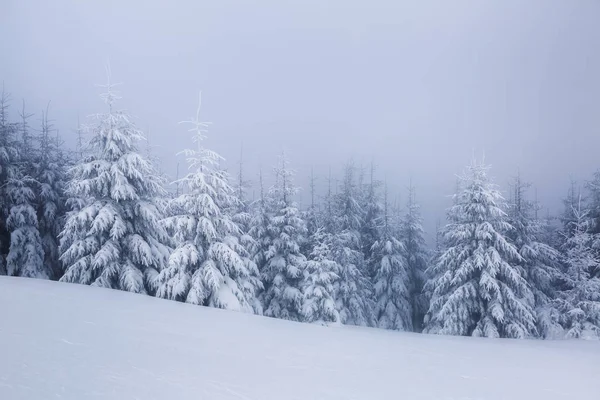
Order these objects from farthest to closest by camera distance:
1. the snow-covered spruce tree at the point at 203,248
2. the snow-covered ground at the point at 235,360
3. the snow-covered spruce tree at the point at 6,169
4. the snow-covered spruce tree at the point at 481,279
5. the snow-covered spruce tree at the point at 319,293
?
the snow-covered spruce tree at the point at 6,169
the snow-covered spruce tree at the point at 319,293
the snow-covered spruce tree at the point at 481,279
the snow-covered spruce tree at the point at 203,248
the snow-covered ground at the point at 235,360

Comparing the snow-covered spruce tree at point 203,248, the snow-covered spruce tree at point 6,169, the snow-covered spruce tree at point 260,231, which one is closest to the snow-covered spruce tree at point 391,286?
the snow-covered spruce tree at point 260,231

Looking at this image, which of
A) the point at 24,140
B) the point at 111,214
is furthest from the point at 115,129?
the point at 24,140

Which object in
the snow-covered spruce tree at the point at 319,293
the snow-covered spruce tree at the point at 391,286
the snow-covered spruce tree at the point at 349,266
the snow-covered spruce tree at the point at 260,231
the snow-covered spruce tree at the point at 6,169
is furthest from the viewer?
the snow-covered spruce tree at the point at 391,286

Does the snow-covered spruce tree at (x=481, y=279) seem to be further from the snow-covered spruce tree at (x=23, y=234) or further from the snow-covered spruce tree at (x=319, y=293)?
the snow-covered spruce tree at (x=23, y=234)

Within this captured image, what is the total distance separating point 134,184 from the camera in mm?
14016

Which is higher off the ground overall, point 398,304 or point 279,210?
point 279,210

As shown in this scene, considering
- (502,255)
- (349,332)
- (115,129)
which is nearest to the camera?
Result: (349,332)

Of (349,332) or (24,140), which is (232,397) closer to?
(349,332)

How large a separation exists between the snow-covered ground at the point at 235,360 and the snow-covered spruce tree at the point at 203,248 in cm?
464

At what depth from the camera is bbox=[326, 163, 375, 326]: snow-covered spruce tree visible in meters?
21.9

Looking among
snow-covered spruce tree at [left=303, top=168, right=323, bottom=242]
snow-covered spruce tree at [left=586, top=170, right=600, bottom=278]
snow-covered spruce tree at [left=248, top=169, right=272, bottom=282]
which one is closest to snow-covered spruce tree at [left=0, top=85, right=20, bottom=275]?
snow-covered spruce tree at [left=248, top=169, right=272, bottom=282]

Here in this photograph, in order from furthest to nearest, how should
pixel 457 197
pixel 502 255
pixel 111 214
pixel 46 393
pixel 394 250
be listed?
pixel 394 250 < pixel 457 197 < pixel 502 255 < pixel 111 214 < pixel 46 393

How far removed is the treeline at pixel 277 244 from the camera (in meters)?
13.1

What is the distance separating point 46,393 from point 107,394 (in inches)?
20.0
